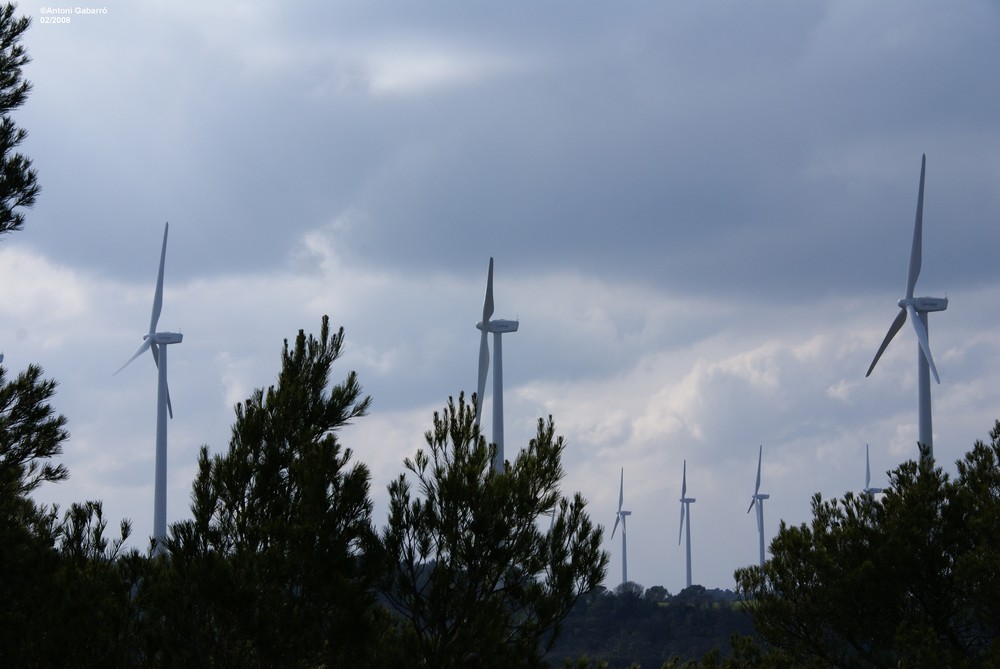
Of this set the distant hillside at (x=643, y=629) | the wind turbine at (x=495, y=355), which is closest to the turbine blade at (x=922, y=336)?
the wind turbine at (x=495, y=355)

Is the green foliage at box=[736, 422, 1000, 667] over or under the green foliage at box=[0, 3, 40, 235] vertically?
under

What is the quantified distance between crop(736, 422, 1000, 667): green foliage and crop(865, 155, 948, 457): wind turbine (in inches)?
1081

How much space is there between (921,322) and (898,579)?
39.3 meters

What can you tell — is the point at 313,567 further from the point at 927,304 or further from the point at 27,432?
the point at 927,304

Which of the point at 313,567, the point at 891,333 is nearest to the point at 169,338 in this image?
the point at 891,333

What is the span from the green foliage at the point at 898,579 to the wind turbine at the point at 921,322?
27.4m

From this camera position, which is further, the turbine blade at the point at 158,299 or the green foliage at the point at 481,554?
the turbine blade at the point at 158,299

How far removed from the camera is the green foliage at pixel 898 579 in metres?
29.3

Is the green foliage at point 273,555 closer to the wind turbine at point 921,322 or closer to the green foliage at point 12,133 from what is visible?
the green foliage at point 12,133

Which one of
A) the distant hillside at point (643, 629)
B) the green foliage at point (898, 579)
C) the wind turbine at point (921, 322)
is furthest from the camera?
the distant hillside at point (643, 629)

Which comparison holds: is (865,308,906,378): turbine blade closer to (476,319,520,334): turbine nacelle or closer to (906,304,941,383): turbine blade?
(906,304,941,383): turbine blade

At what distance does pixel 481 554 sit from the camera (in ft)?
62.0

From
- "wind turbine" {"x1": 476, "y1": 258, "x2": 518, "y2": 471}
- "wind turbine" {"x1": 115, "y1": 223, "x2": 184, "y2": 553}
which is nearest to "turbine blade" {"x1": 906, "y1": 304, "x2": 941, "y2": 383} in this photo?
"wind turbine" {"x1": 476, "y1": 258, "x2": 518, "y2": 471}

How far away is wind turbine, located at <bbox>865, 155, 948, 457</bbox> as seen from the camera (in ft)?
199
